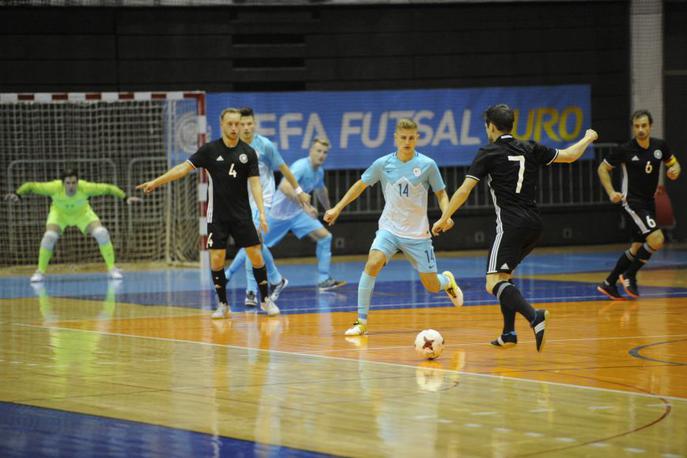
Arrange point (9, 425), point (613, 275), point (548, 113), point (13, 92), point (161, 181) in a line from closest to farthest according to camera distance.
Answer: point (9, 425), point (161, 181), point (613, 275), point (13, 92), point (548, 113)

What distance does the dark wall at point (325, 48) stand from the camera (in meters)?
20.5

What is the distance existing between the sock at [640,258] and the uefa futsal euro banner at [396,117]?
8.07m

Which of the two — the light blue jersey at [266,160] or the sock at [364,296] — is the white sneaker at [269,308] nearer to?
the light blue jersey at [266,160]

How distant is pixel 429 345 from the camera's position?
8727 millimetres

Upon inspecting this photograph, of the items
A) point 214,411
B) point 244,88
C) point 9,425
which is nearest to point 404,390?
point 214,411

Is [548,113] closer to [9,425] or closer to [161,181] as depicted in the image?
[161,181]

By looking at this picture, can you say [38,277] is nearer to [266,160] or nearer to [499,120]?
[266,160]

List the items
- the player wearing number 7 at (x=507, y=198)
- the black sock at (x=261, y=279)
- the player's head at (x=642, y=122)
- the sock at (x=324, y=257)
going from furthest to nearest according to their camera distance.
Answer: the sock at (x=324, y=257), the player's head at (x=642, y=122), the black sock at (x=261, y=279), the player wearing number 7 at (x=507, y=198)

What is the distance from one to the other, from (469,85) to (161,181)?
1126 cm

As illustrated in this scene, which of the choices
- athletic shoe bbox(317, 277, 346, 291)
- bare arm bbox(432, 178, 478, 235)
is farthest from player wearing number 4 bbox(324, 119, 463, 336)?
athletic shoe bbox(317, 277, 346, 291)

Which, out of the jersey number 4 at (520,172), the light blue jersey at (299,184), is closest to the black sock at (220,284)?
the light blue jersey at (299,184)

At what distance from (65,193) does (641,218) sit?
359 inches

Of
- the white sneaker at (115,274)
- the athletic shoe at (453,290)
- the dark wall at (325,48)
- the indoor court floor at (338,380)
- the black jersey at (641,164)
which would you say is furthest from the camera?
the dark wall at (325,48)

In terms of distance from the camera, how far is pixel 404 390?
7.40 metres
